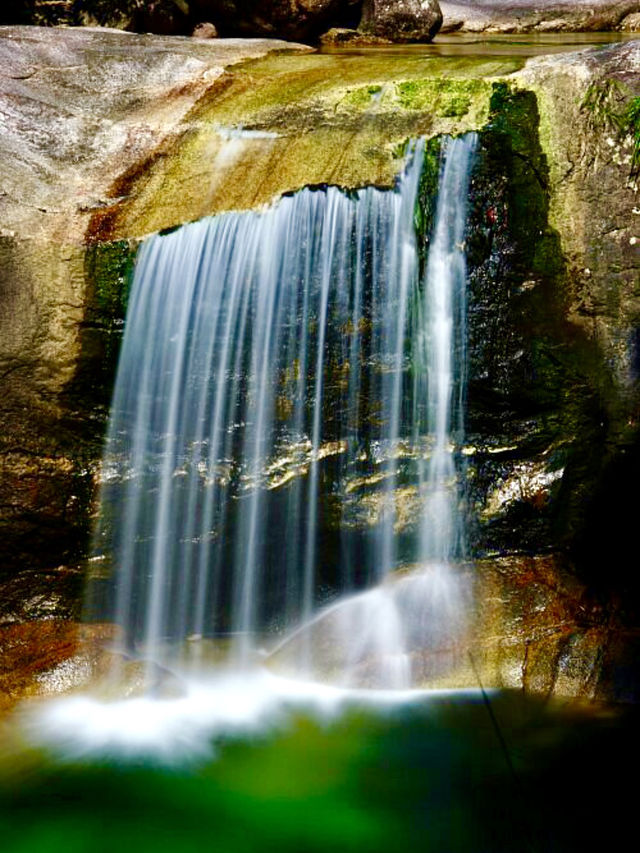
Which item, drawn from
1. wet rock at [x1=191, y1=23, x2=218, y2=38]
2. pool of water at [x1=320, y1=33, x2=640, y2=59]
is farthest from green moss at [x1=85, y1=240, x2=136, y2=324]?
wet rock at [x1=191, y1=23, x2=218, y2=38]

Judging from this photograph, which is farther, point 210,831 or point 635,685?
point 635,685

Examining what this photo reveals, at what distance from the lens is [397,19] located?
10188mm

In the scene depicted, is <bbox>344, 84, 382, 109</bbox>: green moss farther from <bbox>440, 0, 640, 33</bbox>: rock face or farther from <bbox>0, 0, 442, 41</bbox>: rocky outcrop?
<bbox>440, 0, 640, 33</bbox>: rock face

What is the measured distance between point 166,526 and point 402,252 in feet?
7.49

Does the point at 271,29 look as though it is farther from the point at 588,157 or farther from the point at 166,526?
the point at 166,526

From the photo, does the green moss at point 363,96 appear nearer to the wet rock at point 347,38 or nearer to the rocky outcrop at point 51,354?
the rocky outcrop at point 51,354

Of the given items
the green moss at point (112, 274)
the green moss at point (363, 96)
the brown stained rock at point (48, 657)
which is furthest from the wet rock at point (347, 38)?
the brown stained rock at point (48, 657)

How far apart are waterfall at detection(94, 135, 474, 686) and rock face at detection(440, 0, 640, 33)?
6074 millimetres

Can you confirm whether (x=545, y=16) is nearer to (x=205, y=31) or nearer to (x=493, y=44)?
(x=493, y=44)

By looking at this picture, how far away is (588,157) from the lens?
235 inches

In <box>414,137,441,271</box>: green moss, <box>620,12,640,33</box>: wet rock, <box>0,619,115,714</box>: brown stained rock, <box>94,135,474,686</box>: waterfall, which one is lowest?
<box>0,619,115,714</box>: brown stained rock

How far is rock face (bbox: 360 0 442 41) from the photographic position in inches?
398

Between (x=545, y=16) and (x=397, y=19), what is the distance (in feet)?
7.46

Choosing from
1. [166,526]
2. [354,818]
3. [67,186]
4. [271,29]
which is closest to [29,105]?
[67,186]
